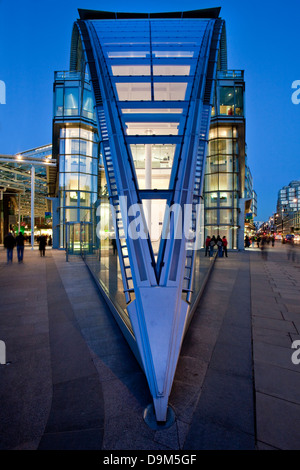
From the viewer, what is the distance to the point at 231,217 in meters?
29.9

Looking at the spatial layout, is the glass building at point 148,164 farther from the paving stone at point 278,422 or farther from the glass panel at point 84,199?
the paving stone at point 278,422

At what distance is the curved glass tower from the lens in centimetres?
369

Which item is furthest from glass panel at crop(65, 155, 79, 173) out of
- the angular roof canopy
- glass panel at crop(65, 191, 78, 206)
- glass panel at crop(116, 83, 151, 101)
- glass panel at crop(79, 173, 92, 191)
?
glass panel at crop(116, 83, 151, 101)

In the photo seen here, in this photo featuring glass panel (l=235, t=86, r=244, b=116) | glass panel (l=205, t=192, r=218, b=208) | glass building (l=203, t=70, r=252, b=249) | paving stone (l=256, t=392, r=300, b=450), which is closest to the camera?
paving stone (l=256, t=392, r=300, b=450)

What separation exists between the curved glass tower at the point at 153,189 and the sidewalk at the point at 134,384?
0.38 m

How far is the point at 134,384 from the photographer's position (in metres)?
3.54

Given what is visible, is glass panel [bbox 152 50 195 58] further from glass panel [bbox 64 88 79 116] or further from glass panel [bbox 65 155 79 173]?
glass panel [bbox 65 155 79 173]

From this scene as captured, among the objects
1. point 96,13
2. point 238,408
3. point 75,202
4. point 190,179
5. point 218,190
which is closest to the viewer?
point 238,408

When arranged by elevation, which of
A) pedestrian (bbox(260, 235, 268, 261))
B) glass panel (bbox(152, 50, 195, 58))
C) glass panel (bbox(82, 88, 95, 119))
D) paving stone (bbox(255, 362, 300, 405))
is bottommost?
pedestrian (bbox(260, 235, 268, 261))

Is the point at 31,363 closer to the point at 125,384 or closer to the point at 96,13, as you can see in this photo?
the point at 125,384

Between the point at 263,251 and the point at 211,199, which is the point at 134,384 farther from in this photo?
the point at 263,251

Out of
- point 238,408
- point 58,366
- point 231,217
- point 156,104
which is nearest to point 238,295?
point 238,408

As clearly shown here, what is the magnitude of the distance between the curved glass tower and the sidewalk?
0.38 metres

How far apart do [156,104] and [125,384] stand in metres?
7.95
